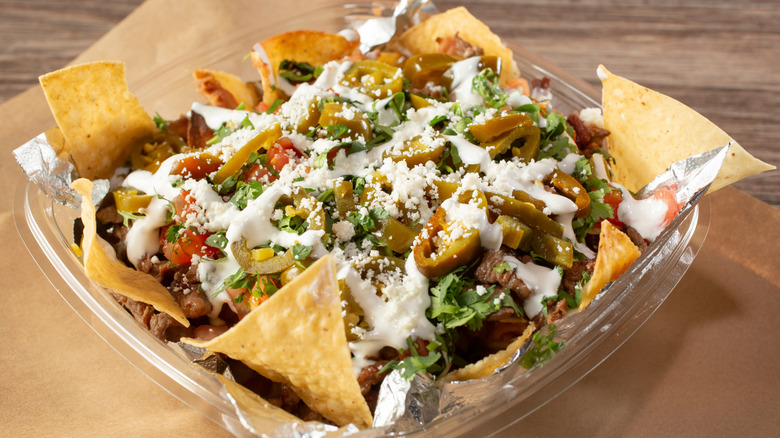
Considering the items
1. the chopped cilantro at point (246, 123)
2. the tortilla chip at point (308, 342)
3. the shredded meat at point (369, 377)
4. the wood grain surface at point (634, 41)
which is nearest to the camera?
the tortilla chip at point (308, 342)

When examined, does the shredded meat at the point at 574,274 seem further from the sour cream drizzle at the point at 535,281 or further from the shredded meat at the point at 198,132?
the shredded meat at the point at 198,132

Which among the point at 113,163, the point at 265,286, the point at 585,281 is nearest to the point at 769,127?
the point at 585,281

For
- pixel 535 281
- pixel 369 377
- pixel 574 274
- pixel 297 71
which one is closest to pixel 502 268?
pixel 535 281

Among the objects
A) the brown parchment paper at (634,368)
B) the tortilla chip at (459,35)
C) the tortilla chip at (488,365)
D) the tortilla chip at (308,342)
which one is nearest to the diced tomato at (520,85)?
the tortilla chip at (459,35)

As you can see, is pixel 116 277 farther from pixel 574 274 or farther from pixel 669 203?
pixel 669 203

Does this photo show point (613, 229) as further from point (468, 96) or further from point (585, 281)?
point (468, 96)

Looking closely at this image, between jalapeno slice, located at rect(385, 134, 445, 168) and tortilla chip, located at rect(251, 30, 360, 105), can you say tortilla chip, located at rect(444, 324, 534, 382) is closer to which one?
jalapeno slice, located at rect(385, 134, 445, 168)
